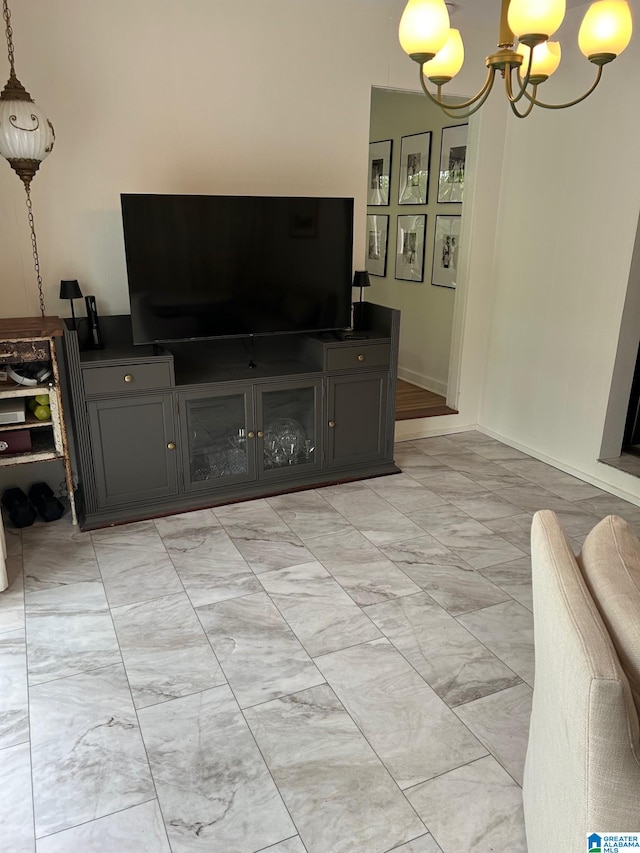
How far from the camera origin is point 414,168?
529cm

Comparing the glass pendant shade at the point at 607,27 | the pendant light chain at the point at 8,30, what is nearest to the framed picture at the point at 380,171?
the pendant light chain at the point at 8,30

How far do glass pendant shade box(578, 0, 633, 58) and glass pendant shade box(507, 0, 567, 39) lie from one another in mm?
229

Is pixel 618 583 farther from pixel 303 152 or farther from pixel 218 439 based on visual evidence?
pixel 303 152

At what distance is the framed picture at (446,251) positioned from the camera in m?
4.93

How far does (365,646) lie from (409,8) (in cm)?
209

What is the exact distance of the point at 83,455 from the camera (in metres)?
3.22

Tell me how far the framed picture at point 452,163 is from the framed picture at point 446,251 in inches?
6.6

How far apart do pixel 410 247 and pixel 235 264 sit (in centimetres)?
249

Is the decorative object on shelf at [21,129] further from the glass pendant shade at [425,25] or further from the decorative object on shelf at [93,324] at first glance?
the glass pendant shade at [425,25]

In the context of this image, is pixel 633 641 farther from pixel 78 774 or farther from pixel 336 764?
pixel 78 774

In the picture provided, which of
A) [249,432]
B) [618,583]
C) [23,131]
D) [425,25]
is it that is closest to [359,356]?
[249,432]

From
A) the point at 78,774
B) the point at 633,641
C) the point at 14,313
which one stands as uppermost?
the point at 14,313

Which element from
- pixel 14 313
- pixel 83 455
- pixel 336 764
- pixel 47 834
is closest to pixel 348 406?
pixel 83 455

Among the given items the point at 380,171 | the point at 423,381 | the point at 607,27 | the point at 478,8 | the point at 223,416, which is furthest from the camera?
the point at 380,171
